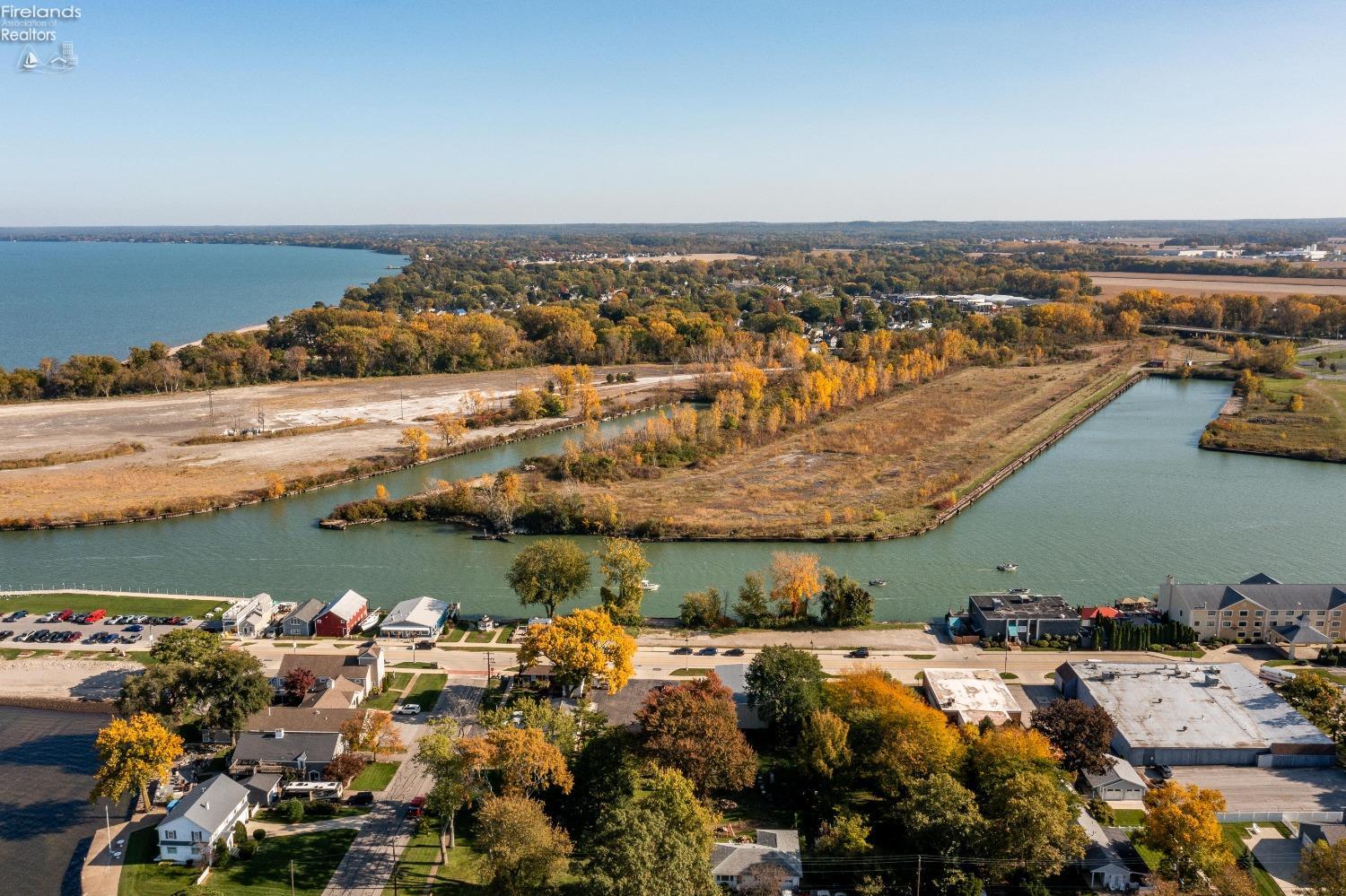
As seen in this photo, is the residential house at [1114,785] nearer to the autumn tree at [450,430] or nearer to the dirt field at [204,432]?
the dirt field at [204,432]

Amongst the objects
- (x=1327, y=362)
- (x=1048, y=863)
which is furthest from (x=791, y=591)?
(x=1327, y=362)

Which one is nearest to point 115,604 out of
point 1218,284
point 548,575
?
point 548,575

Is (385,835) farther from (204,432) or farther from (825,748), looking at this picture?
(204,432)

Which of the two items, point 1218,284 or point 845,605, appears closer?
point 845,605

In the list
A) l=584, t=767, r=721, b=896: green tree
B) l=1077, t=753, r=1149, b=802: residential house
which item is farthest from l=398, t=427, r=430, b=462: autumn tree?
l=1077, t=753, r=1149, b=802: residential house

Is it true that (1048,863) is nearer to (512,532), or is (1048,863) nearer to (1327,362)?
(512,532)

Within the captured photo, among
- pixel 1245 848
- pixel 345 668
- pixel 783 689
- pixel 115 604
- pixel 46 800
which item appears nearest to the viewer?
pixel 1245 848
